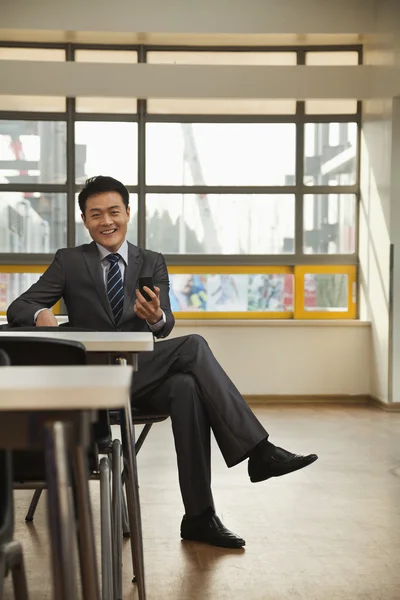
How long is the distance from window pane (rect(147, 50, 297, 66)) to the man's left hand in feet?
15.7

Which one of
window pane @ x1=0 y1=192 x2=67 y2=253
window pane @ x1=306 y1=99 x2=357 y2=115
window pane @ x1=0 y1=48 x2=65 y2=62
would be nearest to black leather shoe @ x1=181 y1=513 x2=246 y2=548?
window pane @ x1=0 y1=192 x2=67 y2=253

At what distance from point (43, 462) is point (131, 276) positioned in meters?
1.55

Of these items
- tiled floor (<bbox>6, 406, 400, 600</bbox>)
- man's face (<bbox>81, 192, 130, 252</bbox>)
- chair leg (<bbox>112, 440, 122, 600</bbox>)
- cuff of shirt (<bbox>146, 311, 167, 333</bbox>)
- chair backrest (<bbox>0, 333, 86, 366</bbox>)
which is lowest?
tiled floor (<bbox>6, 406, 400, 600</bbox>)

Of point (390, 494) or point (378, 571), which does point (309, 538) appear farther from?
point (390, 494)

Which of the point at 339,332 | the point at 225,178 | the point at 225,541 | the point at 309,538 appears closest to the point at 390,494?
the point at 309,538

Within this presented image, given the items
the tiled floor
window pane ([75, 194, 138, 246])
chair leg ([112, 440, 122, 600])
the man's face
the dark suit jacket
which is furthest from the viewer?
window pane ([75, 194, 138, 246])

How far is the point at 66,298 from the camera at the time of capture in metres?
3.38

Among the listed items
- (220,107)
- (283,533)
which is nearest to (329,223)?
(220,107)

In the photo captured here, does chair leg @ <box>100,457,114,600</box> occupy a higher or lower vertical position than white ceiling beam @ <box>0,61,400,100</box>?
lower

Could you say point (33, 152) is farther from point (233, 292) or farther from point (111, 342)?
point (111, 342)

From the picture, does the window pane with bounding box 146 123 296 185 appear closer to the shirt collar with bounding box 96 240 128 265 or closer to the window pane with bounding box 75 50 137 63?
the window pane with bounding box 75 50 137 63

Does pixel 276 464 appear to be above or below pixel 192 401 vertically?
below

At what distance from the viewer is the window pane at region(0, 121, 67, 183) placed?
7.33 m

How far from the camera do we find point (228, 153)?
7.50 metres
